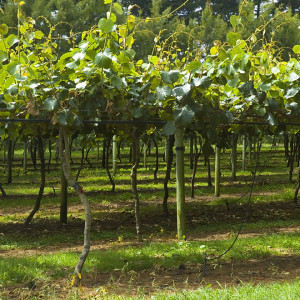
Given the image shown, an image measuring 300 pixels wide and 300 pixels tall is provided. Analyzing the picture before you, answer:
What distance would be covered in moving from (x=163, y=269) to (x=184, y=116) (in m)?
1.70

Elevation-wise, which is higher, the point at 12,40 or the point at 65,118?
the point at 12,40

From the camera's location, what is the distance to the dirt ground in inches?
183

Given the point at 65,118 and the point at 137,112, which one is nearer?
the point at 65,118

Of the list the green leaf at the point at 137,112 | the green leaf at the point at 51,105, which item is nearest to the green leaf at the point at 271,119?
the green leaf at the point at 137,112

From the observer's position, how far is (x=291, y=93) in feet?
19.8

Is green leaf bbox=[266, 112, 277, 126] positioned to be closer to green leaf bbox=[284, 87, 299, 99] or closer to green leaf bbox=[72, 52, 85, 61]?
green leaf bbox=[284, 87, 299, 99]

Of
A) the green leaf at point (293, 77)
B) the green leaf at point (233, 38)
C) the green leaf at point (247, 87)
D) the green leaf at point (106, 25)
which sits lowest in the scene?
the green leaf at point (247, 87)

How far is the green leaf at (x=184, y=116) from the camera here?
5469 millimetres

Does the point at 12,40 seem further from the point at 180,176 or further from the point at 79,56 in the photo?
the point at 180,176

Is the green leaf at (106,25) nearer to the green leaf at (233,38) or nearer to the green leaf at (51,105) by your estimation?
the green leaf at (51,105)

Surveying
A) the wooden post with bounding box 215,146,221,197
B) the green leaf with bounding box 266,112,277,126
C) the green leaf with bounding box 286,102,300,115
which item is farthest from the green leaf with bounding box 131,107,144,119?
the wooden post with bounding box 215,146,221,197

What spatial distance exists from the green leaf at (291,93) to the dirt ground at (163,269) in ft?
6.33

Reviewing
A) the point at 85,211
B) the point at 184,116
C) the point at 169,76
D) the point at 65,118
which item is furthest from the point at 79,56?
the point at 85,211

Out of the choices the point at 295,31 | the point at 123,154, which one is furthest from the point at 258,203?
the point at 123,154
